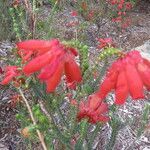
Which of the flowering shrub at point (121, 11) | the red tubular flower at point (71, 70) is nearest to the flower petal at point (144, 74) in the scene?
the red tubular flower at point (71, 70)

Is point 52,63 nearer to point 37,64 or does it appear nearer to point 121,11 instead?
point 37,64

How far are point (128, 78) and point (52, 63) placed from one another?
22 centimetres

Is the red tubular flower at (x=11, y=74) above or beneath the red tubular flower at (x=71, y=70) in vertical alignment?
beneath

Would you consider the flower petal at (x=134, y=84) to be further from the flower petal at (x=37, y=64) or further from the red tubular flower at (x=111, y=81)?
the flower petal at (x=37, y=64)

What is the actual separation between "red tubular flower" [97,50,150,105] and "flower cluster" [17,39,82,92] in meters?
0.11

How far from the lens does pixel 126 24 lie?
762cm

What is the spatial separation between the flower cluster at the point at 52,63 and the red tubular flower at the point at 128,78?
110 millimetres

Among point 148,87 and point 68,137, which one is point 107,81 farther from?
point 68,137

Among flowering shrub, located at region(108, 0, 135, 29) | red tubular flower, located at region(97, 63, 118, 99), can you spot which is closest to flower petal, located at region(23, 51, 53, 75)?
red tubular flower, located at region(97, 63, 118, 99)

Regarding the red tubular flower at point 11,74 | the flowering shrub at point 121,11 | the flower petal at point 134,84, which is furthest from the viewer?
the flowering shrub at point 121,11

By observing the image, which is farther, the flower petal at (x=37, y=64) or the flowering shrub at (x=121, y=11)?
the flowering shrub at (x=121, y=11)

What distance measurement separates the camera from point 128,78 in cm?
119

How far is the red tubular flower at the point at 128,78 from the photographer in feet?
3.86

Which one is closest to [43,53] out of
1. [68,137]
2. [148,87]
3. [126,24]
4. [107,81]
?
[107,81]
